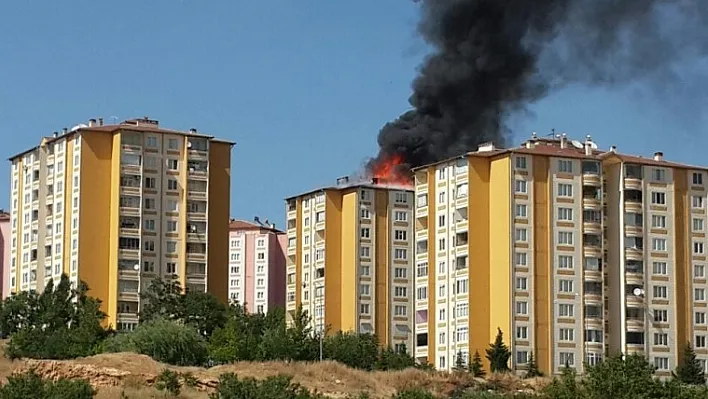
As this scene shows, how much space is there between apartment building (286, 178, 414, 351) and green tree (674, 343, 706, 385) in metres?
21.6

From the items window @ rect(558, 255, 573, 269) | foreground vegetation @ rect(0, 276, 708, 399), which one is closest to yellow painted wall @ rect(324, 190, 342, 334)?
foreground vegetation @ rect(0, 276, 708, 399)

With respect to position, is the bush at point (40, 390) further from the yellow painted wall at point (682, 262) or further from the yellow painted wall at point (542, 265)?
the yellow painted wall at point (682, 262)

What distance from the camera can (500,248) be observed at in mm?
107625

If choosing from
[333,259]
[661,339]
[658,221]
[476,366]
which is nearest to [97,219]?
[333,259]

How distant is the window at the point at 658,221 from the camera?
110250 mm

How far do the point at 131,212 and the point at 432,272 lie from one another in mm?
19885

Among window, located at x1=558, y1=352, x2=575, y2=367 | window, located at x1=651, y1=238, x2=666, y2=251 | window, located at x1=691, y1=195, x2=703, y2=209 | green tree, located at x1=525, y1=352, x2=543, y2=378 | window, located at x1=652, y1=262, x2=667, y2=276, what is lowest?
green tree, located at x1=525, y1=352, x2=543, y2=378

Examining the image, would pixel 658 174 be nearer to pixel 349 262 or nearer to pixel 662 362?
pixel 662 362

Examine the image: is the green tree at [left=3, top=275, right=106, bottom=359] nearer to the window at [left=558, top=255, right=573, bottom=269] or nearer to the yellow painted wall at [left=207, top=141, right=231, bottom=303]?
the yellow painted wall at [left=207, top=141, right=231, bottom=303]

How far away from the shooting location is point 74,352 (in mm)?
100000

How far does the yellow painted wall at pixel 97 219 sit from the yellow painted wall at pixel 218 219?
695 cm

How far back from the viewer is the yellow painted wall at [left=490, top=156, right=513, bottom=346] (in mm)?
106500

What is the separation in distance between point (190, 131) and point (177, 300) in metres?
12.9

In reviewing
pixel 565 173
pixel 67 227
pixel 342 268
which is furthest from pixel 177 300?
pixel 565 173
